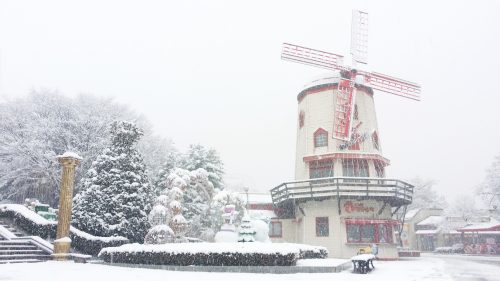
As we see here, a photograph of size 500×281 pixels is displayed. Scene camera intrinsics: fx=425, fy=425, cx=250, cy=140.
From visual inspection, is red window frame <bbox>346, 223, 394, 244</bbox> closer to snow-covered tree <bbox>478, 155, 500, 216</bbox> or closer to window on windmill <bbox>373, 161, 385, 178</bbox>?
window on windmill <bbox>373, 161, 385, 178</bbox>

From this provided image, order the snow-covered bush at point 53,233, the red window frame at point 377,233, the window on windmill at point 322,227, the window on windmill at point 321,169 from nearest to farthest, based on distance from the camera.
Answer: the snow-covered bush at point 53,233
the red window frame at point 377,233
the window on windmill at point 322,227
the window on windmill at point 321,169

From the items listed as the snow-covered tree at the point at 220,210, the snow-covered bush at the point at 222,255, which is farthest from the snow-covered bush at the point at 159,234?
the snow-covered bush at the point at 222,255

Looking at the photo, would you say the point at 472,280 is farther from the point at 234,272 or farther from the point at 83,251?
the point at 83,251

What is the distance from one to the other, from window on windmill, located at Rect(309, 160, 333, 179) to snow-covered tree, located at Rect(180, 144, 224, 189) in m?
7.61

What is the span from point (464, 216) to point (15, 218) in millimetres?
52648

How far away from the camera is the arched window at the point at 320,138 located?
31.4m

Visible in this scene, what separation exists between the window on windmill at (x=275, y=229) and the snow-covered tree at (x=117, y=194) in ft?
42.9

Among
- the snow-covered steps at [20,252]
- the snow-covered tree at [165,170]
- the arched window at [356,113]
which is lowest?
the snow-covered steps at [20,252]

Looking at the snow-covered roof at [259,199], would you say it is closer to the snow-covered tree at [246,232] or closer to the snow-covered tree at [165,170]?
the snow-covered tree at [165,170]

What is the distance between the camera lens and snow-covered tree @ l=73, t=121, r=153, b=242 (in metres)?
21.7

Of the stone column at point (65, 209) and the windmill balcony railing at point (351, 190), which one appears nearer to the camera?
the stone column at point (65, 209)

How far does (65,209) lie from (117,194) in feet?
11.3

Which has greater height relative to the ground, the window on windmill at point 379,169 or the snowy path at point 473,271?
the window on windmill at point 379,169

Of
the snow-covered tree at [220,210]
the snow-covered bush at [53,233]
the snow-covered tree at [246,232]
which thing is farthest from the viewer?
the snow-covered tree at [220,210]
